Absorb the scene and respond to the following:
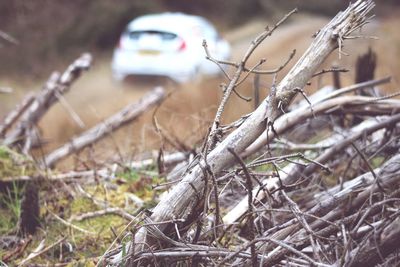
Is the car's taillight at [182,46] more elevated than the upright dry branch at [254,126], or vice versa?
the car's taillight at [182,46]

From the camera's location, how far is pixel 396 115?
13.5ft

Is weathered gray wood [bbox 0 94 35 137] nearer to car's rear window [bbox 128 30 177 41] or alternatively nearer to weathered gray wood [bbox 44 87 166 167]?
weathered gray wood [bbox 44 87 166 167]

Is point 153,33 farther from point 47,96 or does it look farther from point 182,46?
point 47,96

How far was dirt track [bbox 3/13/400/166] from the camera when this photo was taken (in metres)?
5.28

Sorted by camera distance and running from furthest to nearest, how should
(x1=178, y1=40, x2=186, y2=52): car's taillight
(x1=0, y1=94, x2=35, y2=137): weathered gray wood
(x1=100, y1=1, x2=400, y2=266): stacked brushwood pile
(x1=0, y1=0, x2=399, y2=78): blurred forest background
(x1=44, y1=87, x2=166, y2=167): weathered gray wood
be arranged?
(x1=0, y1=0, x2=399, y2=78): blurred forest background < (x1=178, y1=40, x2=186, y2=52): car's taillight < (x1=0, y1=94, x2=35, y2=137): weathered gray wood < (x1=44, y1=87, x2=166, y2=167): weathered gray wood < (x1=100, y1=1, x2=400, y2=266): stacked brushwood pile

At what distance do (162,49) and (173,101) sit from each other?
32.1 ft

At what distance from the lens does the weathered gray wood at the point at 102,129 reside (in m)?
5.46

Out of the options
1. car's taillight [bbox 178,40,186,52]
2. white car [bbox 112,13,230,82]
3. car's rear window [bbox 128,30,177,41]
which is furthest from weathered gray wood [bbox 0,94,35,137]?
car's rear window [bbox 128,30,177,41]

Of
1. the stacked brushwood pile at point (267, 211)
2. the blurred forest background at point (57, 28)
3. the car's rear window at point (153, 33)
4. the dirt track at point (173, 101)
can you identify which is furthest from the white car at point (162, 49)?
the stacked brushwood pile at point (267, 211)

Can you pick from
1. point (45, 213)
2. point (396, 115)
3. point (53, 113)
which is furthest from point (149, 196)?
point (53, 113)

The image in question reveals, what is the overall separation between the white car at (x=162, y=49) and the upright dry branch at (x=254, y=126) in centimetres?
1311

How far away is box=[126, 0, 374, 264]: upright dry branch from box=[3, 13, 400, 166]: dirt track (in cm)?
112

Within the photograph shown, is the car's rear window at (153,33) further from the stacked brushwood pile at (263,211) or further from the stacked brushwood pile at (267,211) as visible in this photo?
the stacked brushwood pile at (263,211)

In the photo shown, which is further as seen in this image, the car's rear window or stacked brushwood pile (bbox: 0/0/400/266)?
the car's rear window
